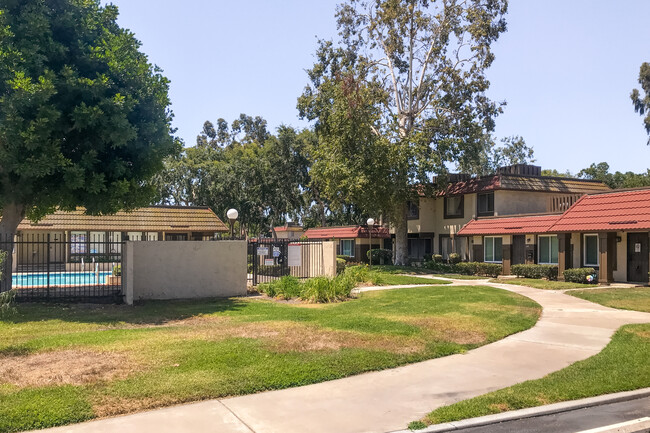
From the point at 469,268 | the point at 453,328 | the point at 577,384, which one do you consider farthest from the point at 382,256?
the point at 577,384

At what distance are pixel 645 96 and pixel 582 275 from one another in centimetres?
3559

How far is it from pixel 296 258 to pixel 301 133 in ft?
103

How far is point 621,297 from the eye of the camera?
18.8 meters

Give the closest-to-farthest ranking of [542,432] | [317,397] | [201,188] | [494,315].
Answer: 1. [542,432]
2. [317,397]
3. [494,315]
4. [201,188]

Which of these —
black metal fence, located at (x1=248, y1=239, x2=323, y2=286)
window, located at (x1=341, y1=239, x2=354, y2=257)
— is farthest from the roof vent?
black metal fence, located at (x1=248, y1=239, x2=323, y2=286)

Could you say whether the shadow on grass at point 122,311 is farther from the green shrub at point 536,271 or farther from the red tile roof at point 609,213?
the green shrub at point 536,271

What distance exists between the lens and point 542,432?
615 centimetres

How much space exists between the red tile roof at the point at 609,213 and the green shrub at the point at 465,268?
6.35 m

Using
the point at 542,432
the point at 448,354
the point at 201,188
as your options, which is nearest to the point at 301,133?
the point at 201,188

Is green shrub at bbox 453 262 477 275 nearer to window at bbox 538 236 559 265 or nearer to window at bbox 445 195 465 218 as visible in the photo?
window at bbox 538 236 559 265

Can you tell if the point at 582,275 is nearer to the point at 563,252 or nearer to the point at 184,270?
the point at 563,252

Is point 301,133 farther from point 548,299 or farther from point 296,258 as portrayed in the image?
point 548,299

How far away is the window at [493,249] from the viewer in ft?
111

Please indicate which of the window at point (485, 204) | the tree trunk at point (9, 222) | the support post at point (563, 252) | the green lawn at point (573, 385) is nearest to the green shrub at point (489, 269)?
the support post at point (563, 252)
